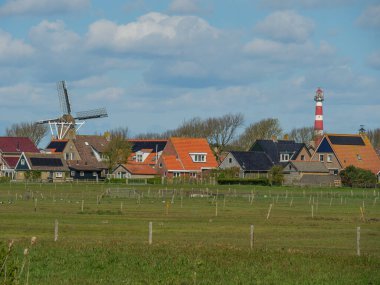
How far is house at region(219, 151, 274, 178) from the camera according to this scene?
140750mm

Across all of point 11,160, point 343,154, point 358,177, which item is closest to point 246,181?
point 358,177

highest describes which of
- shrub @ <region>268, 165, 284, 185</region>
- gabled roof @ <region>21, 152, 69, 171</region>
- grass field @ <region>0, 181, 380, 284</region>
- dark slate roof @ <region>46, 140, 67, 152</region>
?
dark slate roof @ <region>46, 140, 67, 152</region>

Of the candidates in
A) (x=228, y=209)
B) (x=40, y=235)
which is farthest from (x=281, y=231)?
(x=228, y=209)

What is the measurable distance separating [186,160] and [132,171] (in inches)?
335

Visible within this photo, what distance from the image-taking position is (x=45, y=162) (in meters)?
145

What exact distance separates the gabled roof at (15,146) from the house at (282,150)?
36643mm

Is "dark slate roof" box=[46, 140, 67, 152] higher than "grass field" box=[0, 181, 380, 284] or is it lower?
higher

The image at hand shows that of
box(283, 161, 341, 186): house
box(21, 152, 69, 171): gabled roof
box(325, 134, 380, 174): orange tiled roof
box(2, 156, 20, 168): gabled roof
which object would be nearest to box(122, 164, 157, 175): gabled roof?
box(21, 152, 69, 171): gabled roof

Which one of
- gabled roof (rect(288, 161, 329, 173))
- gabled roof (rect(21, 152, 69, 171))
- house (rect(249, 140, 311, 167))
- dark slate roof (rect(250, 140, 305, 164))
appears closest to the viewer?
gabled roof (rect(288, 161, 329, 173))

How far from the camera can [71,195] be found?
324 feet

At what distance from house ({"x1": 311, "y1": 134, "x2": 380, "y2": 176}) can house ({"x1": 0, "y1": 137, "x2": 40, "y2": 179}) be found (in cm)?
4615

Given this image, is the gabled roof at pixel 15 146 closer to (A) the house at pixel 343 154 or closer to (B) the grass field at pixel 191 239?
(A) the house at pixel 343 154

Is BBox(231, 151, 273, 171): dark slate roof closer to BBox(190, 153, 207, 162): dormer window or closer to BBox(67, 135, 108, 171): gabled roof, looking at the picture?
BBox(190, 153, 207, 162): dormer window

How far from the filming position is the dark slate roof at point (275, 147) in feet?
495
